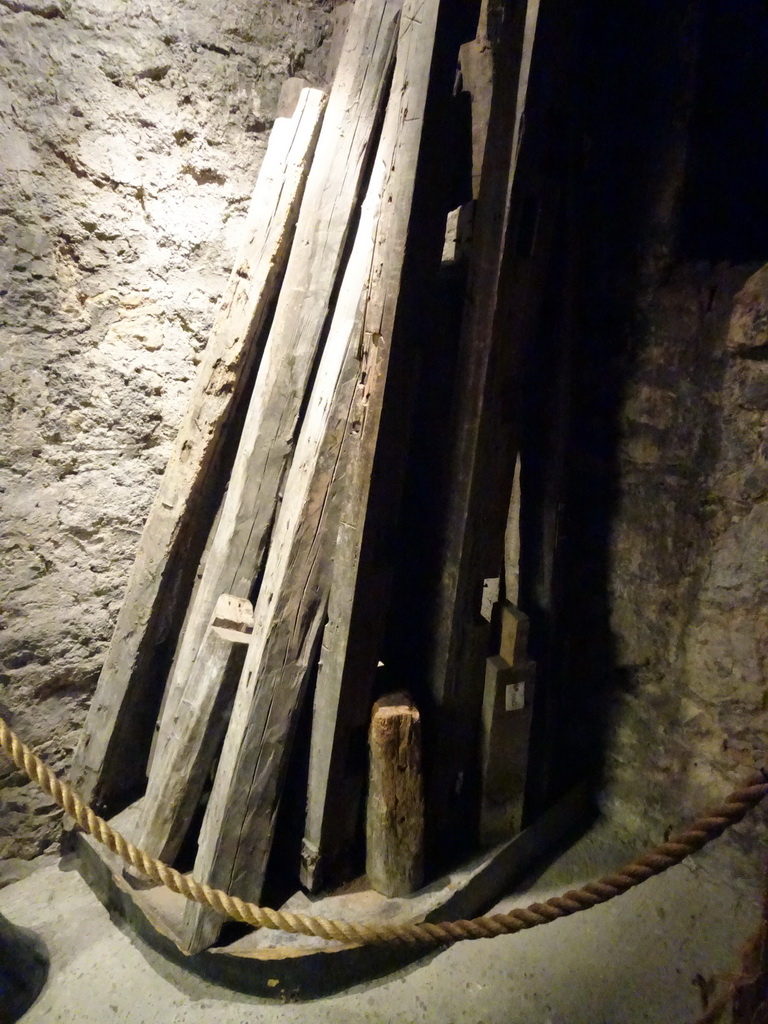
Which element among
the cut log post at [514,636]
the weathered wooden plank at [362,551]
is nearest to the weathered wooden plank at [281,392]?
the weathered wooden plank at [362,551]

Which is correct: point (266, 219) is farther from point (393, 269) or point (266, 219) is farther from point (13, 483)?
→ point (13, 483)

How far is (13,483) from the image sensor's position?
5.27 feet

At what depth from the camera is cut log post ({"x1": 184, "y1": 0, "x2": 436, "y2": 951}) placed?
1441 mm

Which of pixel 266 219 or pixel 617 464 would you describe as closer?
pixel 266 219

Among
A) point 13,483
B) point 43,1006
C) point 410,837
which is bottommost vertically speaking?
point 43,1006

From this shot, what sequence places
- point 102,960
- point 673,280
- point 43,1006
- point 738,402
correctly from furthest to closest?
1. point 673,280
2. point 738,402
3. point 102,960
4. point 43,1006

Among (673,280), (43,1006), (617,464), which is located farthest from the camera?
(617,464)

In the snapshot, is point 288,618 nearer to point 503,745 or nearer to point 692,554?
point 503,745

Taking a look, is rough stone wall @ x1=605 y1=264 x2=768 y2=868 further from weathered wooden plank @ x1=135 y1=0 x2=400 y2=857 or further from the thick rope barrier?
weathered wooden plank @ x1=135 y1=0 x2=400 y2=857

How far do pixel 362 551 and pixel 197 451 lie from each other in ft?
1.90

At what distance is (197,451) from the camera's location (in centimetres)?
170

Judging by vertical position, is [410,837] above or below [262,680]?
below

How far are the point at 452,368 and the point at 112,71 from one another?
46.3 inches

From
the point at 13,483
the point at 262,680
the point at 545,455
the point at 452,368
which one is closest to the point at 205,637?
the point at 262,680
